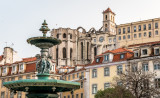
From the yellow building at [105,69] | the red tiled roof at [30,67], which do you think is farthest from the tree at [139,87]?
the red tiled roof at [30,67]

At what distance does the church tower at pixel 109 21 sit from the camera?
434 feet

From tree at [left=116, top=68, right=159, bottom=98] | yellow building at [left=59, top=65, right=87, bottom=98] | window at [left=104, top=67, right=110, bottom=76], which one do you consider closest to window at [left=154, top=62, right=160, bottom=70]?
window at [left=104, top=67, right=110, bottom=76]

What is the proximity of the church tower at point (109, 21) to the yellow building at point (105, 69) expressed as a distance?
72.9 meters

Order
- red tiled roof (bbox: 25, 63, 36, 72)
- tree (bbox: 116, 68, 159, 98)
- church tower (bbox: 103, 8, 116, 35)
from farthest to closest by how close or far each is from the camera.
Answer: church tower (bbox: 103, 8, 116, 35), red tiled roof (bbox: 25, 63, 36, 72), tree (bbox: 116, 68, 159, 98)

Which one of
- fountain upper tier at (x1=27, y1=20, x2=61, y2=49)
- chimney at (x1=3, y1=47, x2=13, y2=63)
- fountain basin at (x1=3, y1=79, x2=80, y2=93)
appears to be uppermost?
chimney at (x1=3, y1=47, x2=13, y2=63)

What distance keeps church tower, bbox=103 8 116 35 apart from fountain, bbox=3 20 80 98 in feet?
360

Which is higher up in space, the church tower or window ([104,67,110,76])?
the church tower

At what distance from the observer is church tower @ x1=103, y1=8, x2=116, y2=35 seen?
132m

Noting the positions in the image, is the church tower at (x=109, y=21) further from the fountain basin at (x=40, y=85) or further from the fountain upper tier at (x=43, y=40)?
the fountain basin at (x=40, y=85)

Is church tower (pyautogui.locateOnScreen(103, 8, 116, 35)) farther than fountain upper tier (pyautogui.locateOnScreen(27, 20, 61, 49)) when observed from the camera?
Yes

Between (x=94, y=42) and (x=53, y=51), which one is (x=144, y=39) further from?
(x=53, y=51)

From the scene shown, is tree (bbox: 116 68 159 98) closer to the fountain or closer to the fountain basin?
the fountain

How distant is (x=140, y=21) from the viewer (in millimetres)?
111375

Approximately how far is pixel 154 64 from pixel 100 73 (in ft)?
33.4
